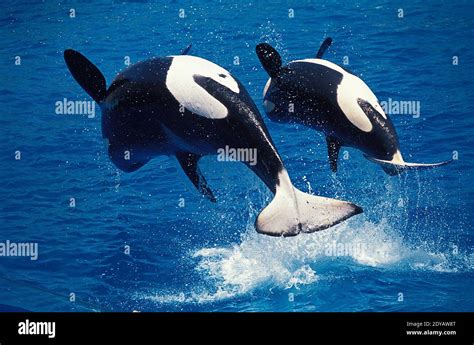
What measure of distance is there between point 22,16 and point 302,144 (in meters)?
9.98

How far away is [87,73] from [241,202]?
3.92 m

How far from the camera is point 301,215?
257 inches

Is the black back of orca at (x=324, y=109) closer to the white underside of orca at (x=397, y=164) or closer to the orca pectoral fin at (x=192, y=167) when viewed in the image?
the white underside of orca at (x=397, y=164)

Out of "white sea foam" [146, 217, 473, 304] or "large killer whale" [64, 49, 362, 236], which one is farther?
"white sea foam" [146, 217, 473, 304]

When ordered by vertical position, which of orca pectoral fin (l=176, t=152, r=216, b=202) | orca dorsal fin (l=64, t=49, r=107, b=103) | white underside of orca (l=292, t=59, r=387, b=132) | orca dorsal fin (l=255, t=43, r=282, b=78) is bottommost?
orca pectoral fin (l=176, t=152, r=216, b=202)

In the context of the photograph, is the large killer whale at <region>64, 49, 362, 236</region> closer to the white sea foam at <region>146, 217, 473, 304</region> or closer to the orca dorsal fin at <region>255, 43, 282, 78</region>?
the orca dorsal fin at <region>255, 43, 282, 78</region>

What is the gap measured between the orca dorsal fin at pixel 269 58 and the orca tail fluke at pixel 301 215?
86.3 inches

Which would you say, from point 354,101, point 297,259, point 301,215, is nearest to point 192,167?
point 354,101

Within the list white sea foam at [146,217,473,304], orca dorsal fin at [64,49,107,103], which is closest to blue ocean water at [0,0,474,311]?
white sea foam at [146,217,473,304]

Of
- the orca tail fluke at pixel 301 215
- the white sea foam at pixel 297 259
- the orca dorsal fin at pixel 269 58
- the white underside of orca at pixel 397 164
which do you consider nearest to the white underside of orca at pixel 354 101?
the white underside of orca at pixel 397 164

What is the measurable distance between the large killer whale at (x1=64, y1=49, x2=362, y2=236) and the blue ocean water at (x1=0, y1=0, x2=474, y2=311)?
1.64m

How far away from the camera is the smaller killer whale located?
7.86 meters

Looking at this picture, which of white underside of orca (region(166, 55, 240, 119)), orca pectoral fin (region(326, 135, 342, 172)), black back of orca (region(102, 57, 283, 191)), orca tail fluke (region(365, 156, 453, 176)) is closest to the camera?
black back of orca (region(102, 57, 283, 191))
